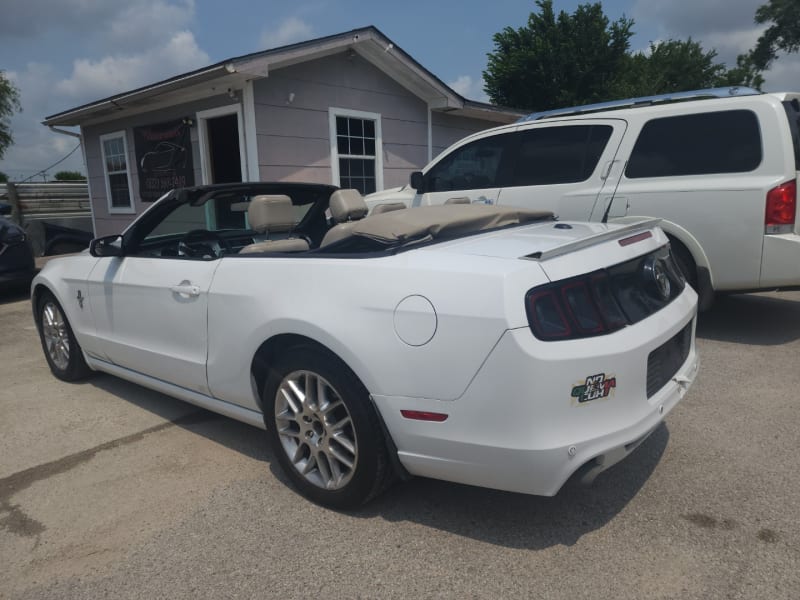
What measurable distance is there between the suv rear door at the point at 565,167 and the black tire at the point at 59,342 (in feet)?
13.5

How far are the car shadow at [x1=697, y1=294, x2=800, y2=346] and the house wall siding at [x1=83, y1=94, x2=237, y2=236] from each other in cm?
709

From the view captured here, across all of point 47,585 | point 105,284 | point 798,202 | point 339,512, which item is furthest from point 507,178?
point 47,585

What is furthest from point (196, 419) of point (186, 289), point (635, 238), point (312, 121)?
point (312, 121)

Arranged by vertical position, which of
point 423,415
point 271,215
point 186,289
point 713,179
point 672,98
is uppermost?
point 672,98

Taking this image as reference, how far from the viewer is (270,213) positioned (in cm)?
394

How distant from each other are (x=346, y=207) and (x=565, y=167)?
2.63 meters

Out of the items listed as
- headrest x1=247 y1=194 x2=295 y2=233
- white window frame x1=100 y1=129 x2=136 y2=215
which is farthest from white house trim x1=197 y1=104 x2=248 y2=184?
headrest x1=247 y1=194 x2=295 y2=233

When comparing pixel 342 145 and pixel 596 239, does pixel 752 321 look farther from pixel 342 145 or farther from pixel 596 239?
pixel 342 145

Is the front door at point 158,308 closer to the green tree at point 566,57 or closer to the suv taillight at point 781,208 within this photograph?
the suv taillight at point 781,208

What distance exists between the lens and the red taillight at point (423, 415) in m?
2.23

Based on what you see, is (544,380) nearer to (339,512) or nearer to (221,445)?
(339,512)

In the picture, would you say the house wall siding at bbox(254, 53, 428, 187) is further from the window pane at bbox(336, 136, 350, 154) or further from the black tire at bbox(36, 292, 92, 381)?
the black tire at bbox(36, 292, 92, 381)

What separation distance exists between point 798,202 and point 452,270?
12.2 ft

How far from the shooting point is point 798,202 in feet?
15.0
